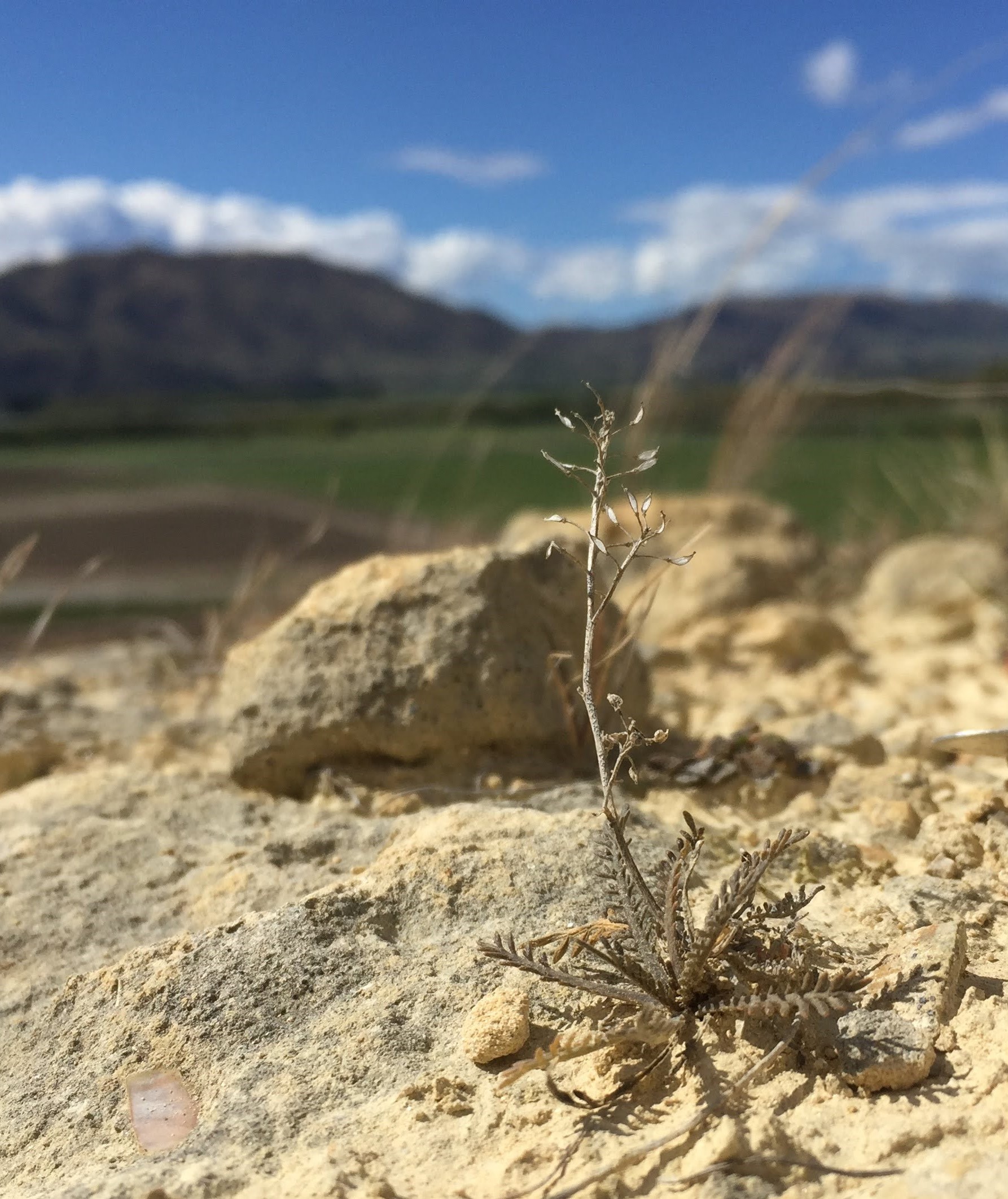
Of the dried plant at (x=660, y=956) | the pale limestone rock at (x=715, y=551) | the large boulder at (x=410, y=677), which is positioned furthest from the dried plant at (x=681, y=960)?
the pale limestone rock at (x=715, y=551)

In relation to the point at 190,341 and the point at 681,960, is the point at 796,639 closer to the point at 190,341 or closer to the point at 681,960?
the point at 681,960

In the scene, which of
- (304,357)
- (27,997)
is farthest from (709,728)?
(304,357)

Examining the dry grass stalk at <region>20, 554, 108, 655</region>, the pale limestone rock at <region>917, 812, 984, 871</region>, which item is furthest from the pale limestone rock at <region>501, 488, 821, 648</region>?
the pale limestone rock at <region>917, 812, 984, 871</region>

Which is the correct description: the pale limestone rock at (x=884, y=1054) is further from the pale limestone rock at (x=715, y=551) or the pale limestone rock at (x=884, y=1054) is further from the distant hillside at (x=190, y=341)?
the distant hillside at (x=190, y=341)

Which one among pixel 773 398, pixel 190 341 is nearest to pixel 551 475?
pixel 773 398

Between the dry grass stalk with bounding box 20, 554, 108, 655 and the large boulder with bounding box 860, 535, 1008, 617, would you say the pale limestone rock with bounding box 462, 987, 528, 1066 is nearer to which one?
the dry grass stalk with bounding box 20, 554, 108, 655

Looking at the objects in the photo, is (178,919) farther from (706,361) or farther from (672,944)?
(706,361)
